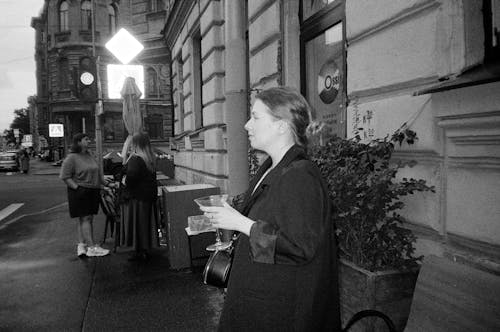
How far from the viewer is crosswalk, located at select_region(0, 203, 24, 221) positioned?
11070 millimetres

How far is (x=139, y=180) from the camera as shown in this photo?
244 inches

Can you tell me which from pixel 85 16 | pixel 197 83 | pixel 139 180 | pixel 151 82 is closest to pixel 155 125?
pixel 151 82

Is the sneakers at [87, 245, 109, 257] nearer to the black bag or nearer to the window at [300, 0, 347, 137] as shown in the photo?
the window at [300, 0, 347, 137]

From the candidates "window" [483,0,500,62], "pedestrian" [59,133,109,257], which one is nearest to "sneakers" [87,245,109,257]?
"pedestrian" [59,133,109,257]

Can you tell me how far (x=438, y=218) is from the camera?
9.70ft

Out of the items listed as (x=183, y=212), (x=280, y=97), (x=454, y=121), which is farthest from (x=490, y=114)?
(x=183, y=212)

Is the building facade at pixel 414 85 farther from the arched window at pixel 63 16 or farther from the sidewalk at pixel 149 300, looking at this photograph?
the arched window at pixel 63 16

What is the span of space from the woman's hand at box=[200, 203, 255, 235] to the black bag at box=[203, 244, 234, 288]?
60cm

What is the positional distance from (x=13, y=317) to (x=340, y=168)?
346 cm

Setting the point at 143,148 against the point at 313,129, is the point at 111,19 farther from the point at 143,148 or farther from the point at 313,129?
the point at 313,129

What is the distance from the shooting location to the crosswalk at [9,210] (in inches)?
436

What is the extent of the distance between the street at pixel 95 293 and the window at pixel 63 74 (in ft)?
111

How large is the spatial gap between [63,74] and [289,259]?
136 ft

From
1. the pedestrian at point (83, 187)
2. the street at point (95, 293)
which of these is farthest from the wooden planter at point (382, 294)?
the pedestrian at point (83, 187)
